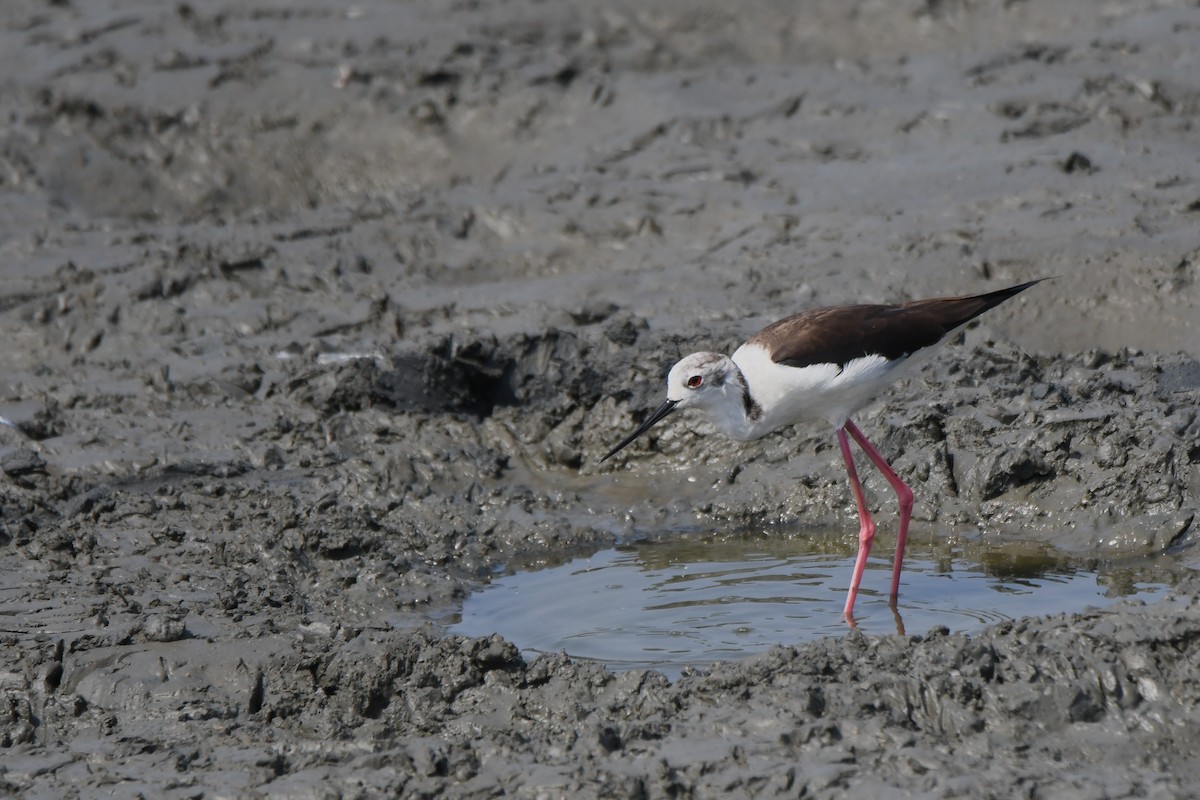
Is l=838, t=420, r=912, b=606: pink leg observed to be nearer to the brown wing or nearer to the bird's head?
the brown wing

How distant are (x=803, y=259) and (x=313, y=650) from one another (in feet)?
14.5

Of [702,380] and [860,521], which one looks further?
[860,521]

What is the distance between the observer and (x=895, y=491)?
639cm

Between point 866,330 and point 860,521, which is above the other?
point 866,330

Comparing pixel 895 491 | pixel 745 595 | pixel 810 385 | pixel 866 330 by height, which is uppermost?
pixel 866 330

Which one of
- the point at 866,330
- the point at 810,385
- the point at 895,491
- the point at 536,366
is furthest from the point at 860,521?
the point at 536,366

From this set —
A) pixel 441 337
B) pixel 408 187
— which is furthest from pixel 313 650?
pixel 408 187

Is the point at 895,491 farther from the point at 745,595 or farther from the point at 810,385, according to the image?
the point at 745,595

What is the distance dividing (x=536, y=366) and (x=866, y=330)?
6.67 feet

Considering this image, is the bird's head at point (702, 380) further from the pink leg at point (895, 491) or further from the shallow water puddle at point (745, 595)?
the shallow water puddle at point (745, 595)

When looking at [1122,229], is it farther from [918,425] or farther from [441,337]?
[441,337]

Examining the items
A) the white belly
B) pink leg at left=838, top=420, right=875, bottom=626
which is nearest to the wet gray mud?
pink leg at left=838, top=420, right=875, bottom=626

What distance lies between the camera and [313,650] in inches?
190

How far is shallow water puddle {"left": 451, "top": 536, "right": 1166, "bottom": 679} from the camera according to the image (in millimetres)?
5324
